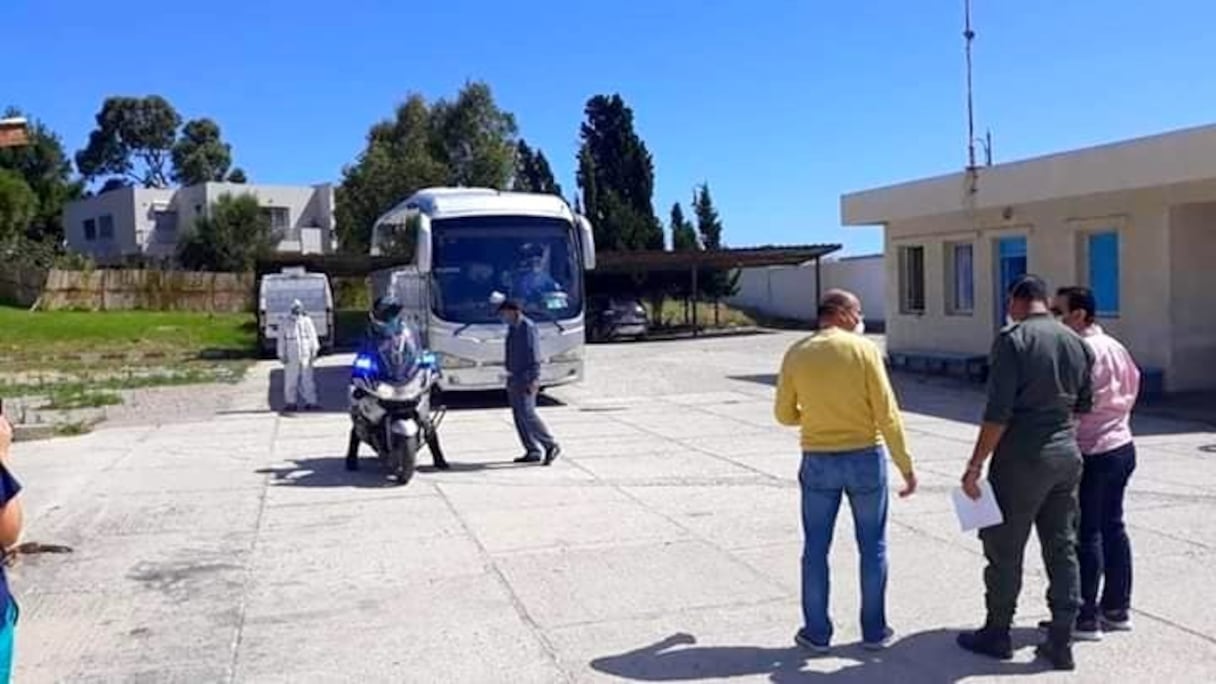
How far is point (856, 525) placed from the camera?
5.96 m

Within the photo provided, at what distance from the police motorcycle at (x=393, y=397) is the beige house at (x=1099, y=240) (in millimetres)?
10420

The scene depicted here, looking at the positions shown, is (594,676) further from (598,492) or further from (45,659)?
(598,492)

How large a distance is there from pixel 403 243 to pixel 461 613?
1645 cm

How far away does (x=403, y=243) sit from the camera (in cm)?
2267

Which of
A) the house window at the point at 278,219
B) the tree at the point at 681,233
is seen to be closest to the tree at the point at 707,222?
the tree at the point at 681,233

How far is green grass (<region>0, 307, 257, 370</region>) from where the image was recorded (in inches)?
1529

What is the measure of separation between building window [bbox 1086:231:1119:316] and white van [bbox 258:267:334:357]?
73.3 ft

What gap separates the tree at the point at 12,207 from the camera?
60.9 m

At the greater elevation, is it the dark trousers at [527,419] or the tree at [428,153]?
the tree at [428,153]

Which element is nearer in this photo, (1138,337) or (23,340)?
(1138,337)

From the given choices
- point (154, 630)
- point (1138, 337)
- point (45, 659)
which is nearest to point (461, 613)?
point (154, 630)

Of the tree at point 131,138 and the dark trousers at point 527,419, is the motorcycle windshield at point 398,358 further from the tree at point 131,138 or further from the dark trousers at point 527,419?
the tree at point 131,138

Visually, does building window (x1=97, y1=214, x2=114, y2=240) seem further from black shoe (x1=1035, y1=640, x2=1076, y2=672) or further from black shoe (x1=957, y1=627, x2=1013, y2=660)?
black shoe (x1=1035, y1=640, x2=1076, y2=672)

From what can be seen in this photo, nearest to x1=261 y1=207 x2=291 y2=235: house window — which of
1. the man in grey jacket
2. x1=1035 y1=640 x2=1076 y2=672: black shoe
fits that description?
the man in grey jacket
